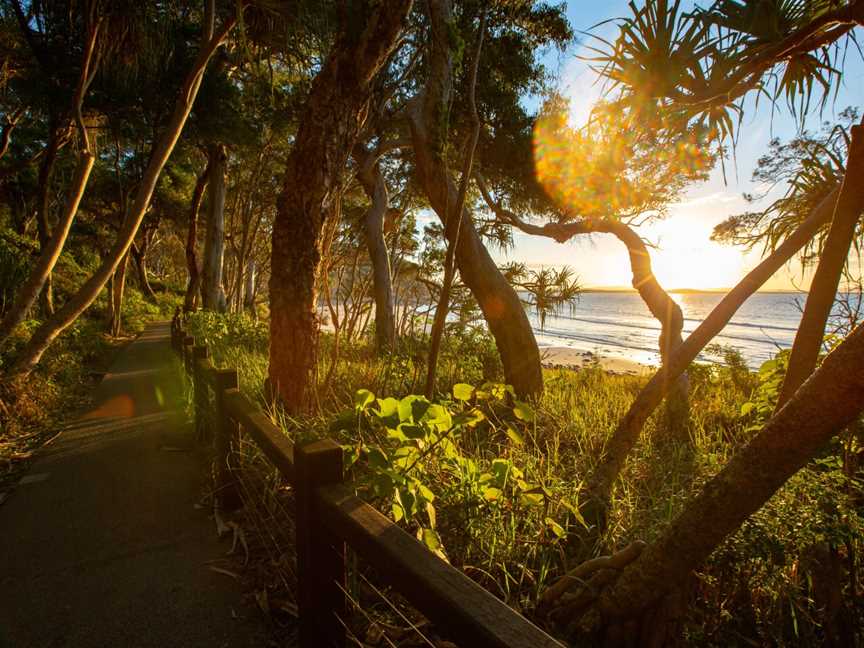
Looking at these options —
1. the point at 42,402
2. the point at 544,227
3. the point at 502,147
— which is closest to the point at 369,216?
the point at 502,147

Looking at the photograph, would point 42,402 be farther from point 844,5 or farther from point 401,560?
point 844,5

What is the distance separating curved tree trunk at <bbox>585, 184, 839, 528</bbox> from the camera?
249cm

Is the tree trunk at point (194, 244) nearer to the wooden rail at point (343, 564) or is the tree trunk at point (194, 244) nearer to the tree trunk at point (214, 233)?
the tree trunk at point (214, 233)

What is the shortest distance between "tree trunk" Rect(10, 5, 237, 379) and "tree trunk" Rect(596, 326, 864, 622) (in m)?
5.95

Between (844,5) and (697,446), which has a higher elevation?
(844,5)

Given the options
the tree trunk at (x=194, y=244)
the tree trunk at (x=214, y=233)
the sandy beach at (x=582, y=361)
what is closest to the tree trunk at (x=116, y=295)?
the tree trunk at (x=194, y=244)

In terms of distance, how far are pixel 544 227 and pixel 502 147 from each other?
69.2 inches

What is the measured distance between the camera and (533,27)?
266 inches

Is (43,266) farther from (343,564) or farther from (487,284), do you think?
(343,564)

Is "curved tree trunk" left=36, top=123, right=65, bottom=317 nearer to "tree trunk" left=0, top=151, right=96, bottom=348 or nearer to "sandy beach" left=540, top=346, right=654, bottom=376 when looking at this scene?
"tree trunk" left=0, top=151, right=96, bottom=348

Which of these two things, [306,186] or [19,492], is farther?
[306,186]

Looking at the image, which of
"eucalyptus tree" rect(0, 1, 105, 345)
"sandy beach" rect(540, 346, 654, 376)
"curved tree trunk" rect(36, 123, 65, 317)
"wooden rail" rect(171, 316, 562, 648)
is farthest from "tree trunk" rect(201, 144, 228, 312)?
"sandy beach" rect(540, 346, 654, 376)

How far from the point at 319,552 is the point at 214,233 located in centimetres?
1040

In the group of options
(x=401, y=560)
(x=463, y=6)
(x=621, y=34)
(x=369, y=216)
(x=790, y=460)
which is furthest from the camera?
(x=369, y=216)
